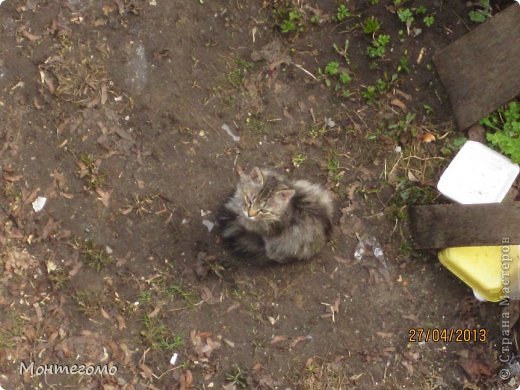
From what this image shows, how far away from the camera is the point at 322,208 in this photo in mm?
4922

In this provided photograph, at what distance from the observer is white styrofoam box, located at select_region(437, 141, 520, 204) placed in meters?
5.40

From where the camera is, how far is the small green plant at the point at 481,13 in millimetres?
5609

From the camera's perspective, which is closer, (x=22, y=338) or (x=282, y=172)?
(x=22, y=338)

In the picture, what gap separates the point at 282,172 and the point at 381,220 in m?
1.08

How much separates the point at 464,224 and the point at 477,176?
0.59 metres

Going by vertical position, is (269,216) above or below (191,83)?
below

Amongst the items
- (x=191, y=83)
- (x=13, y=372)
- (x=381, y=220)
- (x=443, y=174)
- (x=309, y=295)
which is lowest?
(x=13, y=372)

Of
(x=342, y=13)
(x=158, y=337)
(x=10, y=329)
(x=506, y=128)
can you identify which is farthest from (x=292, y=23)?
(x=10, y=329)

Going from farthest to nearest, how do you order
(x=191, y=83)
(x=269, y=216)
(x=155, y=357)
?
1. (x=191, y=83)
2. (x=155, y=357)
3. (x=269, y=216)

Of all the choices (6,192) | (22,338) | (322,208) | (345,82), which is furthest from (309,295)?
(6,192)

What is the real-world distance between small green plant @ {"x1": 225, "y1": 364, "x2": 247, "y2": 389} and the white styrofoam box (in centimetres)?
256

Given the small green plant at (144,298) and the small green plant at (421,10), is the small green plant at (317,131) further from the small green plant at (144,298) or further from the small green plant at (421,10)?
the small green plant at (144,298)

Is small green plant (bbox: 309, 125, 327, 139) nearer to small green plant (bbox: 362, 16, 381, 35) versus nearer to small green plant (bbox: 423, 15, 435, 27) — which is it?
small green plant (bbox: 362, 16, 381, 35)

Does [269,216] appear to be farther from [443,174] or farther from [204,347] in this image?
[443,174]
